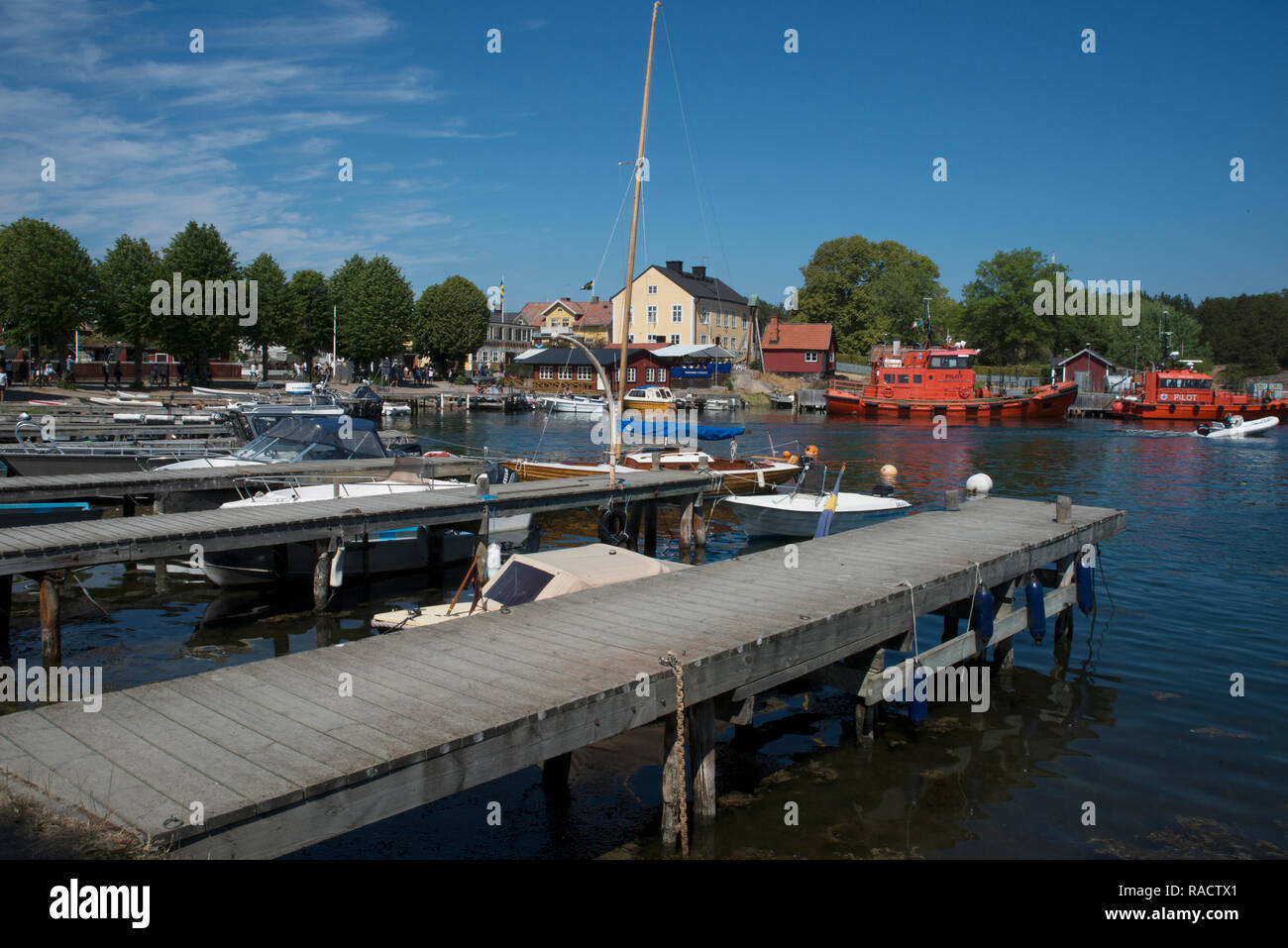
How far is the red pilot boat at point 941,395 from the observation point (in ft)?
237

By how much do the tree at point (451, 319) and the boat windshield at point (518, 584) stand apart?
83205 millimetres

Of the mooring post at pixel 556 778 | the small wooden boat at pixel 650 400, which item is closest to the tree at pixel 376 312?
the small wooden boat at pixel 650 400

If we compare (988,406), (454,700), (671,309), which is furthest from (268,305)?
(454,700)

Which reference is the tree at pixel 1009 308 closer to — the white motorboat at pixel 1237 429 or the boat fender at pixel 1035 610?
the white motorboat at pixel 1237 429

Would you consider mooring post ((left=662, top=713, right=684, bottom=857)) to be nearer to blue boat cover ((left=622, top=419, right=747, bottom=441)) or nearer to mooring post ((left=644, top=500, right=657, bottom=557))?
mooring post ((left=644, top=500, right=657, bottom=557))

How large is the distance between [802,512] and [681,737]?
522 inches

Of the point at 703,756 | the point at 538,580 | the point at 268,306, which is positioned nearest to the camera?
the point at 703,756

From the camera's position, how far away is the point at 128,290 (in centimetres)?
6334

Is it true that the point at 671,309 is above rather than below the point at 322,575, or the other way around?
above

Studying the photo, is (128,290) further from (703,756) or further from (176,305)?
(703,756)

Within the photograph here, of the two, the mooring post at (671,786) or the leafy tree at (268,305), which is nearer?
the mooring post at (671,786)

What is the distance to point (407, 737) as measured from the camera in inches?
255
